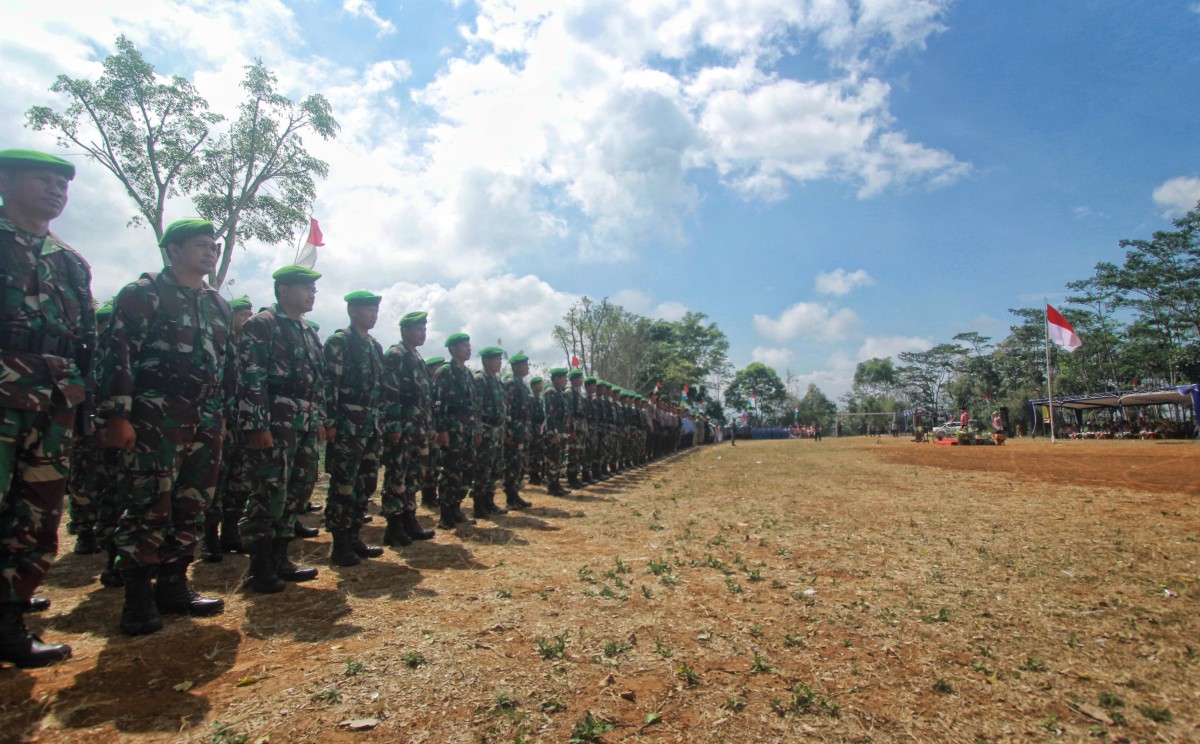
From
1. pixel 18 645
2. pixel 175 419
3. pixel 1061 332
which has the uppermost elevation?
pixel 1061 332

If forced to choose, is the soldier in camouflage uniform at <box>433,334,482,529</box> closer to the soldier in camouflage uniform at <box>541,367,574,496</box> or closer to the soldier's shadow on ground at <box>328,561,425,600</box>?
the soldier's shadow on ground at <box>328,561,425,600</box>

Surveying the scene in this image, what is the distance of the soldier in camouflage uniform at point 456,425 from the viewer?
6.41 m

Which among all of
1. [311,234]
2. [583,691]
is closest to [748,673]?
[583,691]

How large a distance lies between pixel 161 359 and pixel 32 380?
2.09 ft

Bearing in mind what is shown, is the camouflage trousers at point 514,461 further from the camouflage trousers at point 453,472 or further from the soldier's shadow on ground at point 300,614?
the soldier's shadow on ground at point 300,614

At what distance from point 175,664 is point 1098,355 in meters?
57.8

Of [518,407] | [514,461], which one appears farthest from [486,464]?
[518,407]

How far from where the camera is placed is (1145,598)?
356cm

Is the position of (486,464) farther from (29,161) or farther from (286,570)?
(29,161)

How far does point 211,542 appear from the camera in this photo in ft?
15.7

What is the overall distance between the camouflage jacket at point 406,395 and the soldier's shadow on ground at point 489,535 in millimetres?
1146

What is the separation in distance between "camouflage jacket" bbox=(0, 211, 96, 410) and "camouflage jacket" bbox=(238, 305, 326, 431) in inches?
37.7

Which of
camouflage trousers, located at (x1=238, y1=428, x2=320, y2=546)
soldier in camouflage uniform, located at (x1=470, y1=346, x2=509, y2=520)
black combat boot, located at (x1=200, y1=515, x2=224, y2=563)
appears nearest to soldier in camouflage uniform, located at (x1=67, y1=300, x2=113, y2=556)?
black combat boot, located at (x1=200, y1=515, x2=224, y2=563)

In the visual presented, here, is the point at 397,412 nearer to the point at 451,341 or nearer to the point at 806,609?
the point at 451,341
